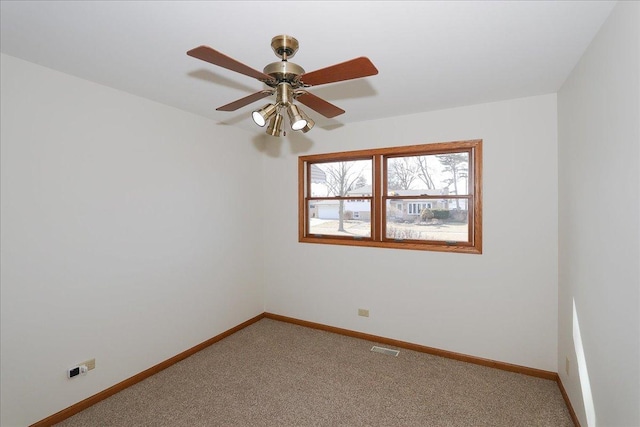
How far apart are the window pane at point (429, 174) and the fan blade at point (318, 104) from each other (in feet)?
5.64

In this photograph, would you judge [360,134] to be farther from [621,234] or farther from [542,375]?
[542,375]

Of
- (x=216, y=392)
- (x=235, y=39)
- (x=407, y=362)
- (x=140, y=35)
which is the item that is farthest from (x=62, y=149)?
(x=407, y=362)

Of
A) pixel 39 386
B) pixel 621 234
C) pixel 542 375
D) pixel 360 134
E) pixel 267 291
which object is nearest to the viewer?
pixel 621 234

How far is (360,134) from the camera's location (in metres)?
3.71

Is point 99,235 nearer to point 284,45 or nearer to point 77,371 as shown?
point 77,371

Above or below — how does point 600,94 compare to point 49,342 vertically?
above

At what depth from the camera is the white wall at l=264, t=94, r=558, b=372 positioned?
2844 millimetres

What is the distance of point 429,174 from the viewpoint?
3432mm

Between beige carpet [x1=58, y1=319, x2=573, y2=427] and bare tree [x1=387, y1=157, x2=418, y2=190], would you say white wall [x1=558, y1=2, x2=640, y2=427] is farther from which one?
bare tree [x1=387, y1=157, x2=418, y2=190]

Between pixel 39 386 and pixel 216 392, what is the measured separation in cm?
124

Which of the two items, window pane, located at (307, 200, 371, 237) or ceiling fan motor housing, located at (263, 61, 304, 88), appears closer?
ceiling fan motor housing, located at (263, 61, 304, 88)

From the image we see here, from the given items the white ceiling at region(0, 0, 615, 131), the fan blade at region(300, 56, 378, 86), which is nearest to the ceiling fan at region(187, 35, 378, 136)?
the fan blade at region(300, 56, 378, 86)

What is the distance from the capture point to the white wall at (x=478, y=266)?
2.84 meters

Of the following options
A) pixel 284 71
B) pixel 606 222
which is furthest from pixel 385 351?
pixel 284 71
